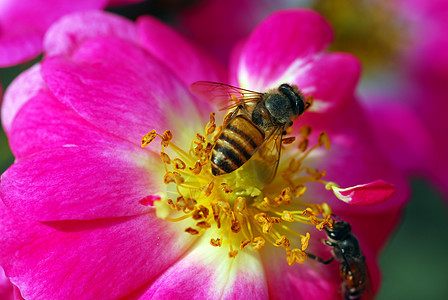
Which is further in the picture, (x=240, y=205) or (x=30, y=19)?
(x=30, y=19)

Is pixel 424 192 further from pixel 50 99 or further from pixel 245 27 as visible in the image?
pixel 50 99

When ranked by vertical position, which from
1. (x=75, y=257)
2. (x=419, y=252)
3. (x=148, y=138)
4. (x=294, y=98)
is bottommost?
(x=419, y=252)

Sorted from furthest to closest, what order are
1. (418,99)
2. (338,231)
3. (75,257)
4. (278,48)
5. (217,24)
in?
(418,99)
(217,24)
(278,48)
(338,231)
(75,257)

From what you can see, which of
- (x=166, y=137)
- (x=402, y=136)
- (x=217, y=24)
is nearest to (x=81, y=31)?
(x=166, y=137)

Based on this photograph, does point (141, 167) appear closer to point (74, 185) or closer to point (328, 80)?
point (74, 185)

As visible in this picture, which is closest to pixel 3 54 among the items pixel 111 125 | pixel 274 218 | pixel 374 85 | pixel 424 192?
pixel 111 125

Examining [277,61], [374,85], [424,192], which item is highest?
[277,61]

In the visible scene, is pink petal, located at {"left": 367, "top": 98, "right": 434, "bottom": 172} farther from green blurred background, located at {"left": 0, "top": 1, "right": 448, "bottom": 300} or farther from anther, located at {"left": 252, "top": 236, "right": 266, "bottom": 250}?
anther, located at {"left": 252, "top": 236, "right": 266, "bottom": 250}
